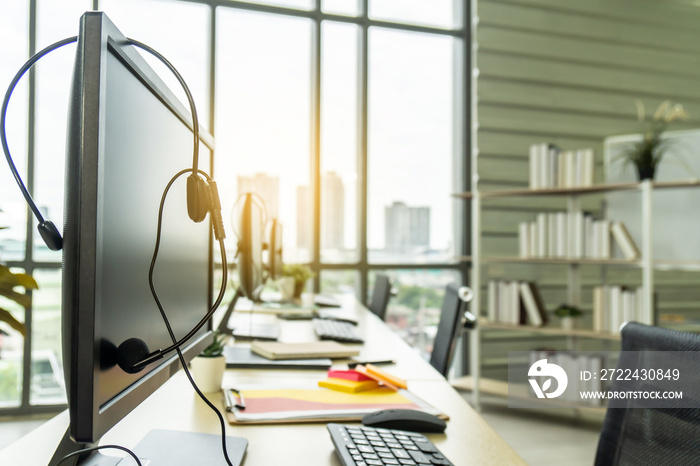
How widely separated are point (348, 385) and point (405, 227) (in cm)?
283

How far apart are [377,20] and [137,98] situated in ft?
11.5

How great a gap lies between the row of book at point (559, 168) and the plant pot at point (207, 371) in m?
2.80

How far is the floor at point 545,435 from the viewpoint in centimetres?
269

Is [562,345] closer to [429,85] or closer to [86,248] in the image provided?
[429,85]

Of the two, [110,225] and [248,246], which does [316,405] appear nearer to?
[110,225]

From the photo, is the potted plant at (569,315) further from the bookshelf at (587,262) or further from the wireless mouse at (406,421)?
the wireless mouse at (406,421)

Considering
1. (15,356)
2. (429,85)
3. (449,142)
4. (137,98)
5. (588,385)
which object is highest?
(429,85)

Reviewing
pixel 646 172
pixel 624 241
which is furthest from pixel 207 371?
pixel 646 172

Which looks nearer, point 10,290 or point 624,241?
point 10,290

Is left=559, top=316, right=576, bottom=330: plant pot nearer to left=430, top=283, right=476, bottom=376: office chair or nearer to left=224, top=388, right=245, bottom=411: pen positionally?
left=430, top=283, right=476, bottom=376: office chair

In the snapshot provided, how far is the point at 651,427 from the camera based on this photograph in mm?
852

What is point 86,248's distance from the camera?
1.60ft

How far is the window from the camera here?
3.13 meters

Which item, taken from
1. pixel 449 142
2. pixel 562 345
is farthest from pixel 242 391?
pixel 562 345
